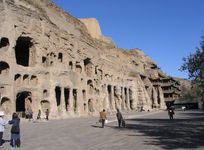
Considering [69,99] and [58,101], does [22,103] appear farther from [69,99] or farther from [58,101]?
[69,99]

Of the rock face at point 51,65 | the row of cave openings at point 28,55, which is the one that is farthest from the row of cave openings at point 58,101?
the row of cave openings at point 28,55

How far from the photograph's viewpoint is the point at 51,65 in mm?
43656

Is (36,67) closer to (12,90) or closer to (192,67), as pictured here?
(12,90)

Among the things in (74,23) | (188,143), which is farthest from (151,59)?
(188,143)

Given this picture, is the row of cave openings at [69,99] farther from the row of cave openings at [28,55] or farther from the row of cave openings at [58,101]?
the row of cave openings at [28,55]

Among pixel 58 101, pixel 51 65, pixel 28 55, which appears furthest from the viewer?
pixel 58 101

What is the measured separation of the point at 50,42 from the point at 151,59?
73665mm

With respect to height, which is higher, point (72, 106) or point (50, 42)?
point (50, 42)

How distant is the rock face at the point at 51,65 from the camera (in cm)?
3597

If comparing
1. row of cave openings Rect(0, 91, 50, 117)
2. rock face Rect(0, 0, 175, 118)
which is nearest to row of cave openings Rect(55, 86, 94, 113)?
rock face Rect(0, 0, 175, 118)

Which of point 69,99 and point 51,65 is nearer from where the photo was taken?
point 51,65

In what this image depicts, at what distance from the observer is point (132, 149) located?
520 inches

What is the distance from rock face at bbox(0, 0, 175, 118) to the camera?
35969mm

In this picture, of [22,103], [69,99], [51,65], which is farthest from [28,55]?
[69,99]
